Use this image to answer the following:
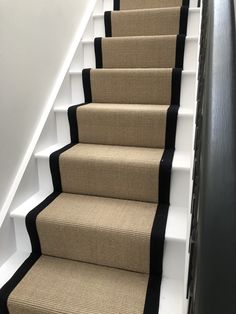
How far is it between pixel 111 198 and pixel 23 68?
784 mm

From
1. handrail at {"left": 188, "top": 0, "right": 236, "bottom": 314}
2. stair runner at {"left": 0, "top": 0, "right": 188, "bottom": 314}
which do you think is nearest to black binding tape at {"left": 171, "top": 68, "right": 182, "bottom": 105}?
stair runner at {"left": 0, "top": 0, "right": 188, "bottom": 314}

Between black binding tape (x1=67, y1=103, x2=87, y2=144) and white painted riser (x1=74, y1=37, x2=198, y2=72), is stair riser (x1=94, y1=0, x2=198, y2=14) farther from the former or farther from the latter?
black binding tape (x1=67, y1=103, x2=87, y2=144)

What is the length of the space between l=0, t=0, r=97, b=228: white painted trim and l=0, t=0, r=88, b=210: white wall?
0.03 m

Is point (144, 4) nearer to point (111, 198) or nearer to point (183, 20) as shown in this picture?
point (183, 20)

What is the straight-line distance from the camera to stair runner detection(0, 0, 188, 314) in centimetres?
113

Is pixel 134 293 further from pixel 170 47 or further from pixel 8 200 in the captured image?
pixel 170 47

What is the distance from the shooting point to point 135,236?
120cm

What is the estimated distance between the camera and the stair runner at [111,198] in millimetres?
1130

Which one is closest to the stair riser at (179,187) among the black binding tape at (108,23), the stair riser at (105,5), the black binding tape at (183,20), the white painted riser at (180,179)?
the white painted riser at (180,179)

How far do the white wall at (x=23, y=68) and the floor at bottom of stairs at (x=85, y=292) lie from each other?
396 millimetres

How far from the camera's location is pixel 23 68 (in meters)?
1.42

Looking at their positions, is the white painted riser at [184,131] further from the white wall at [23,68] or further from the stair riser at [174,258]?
the white wall at [23,68]

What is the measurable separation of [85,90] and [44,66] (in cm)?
36

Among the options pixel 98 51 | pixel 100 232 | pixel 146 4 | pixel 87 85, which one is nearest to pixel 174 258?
pixel 100 232
